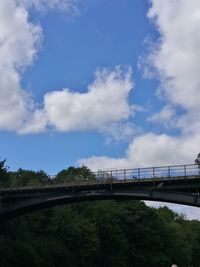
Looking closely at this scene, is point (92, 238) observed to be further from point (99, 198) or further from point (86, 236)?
point (99, 198)

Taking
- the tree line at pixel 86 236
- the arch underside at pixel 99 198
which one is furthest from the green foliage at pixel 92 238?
the arch underside at pixel 99 198

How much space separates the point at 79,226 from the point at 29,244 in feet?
45.4

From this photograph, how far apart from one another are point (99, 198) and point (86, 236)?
1900cm

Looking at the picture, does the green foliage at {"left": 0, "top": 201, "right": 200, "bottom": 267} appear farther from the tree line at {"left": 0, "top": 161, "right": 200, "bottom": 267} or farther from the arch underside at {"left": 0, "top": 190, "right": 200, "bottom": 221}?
the arch underside at {"left": 0, "top": 190, "right": 200, "bottom": 221}

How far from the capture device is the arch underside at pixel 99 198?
53731 millimetres

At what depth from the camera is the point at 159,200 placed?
56.2m

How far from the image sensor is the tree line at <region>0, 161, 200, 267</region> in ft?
224

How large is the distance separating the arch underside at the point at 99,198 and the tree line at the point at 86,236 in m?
3.65

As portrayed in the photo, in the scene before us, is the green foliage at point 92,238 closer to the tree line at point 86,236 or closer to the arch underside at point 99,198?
the tree line at point 86,236

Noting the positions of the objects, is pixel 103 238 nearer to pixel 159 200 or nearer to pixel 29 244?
pixel 29 244

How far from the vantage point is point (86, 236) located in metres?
79.1

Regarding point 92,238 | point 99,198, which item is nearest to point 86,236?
point 92,238

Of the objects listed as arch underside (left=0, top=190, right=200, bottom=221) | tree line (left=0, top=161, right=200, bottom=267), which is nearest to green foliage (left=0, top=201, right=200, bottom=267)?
tree line (left=0, top=161, right=200, bottom=267)

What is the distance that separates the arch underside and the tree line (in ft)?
12.0
